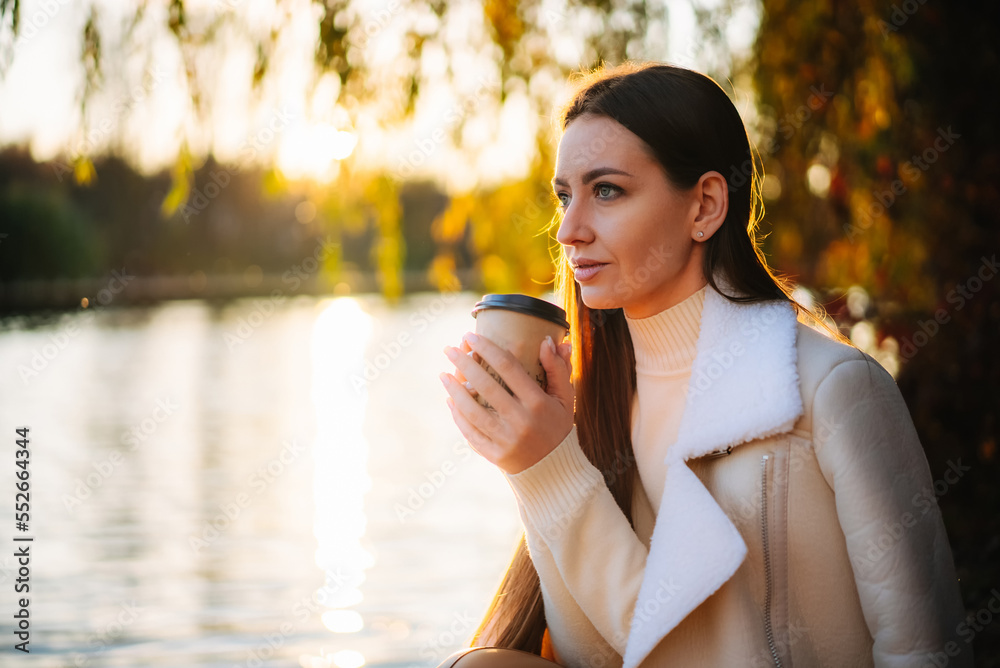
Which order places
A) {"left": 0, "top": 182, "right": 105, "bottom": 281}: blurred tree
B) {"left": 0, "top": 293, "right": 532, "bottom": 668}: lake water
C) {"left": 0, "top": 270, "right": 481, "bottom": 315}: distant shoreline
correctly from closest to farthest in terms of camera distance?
{"left": 0, "top": 293, "right": 532, "bottom": 668}: lake water → {"left": 0, "top": 182, "right": 105, "bottom": 281}: blurred tree → {"left": 0, "top": 270, "right": 481, "bottom": 315}: distant shoreline

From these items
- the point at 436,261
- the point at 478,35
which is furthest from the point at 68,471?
the point at 478,35

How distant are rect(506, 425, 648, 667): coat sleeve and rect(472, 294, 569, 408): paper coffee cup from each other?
0.16 metres

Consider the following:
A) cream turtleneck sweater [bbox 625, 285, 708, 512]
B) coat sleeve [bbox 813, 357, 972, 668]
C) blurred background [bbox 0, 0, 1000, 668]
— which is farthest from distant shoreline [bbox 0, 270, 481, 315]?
coat sleeve [bbox 813, 357, 972, 668]

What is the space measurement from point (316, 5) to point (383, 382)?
13.2 meters

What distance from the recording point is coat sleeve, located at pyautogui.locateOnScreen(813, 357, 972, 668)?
5.40 feet

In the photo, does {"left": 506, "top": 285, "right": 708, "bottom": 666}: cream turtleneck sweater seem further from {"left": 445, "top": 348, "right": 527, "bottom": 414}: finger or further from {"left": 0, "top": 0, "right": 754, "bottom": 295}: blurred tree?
{"left": 0, "top": 0, "right": 754, "bottom": 295}: blurred tree

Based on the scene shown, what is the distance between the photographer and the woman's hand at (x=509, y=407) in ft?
5.74

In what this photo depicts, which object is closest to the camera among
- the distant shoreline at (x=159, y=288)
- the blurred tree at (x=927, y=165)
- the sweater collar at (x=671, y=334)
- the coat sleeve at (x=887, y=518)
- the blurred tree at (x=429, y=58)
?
the coat sleeve at (x=887, y=518)

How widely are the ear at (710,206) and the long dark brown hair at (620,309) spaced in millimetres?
25

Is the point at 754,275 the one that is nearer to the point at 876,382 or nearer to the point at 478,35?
the point at 876,382

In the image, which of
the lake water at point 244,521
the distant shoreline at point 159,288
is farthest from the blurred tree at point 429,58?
the distant shoreline at point 159,288

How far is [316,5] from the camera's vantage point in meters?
3.10

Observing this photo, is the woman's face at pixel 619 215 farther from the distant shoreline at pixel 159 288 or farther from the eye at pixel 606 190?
the distant shoreline at pixel 159 288

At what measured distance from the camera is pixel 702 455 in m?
1.85
